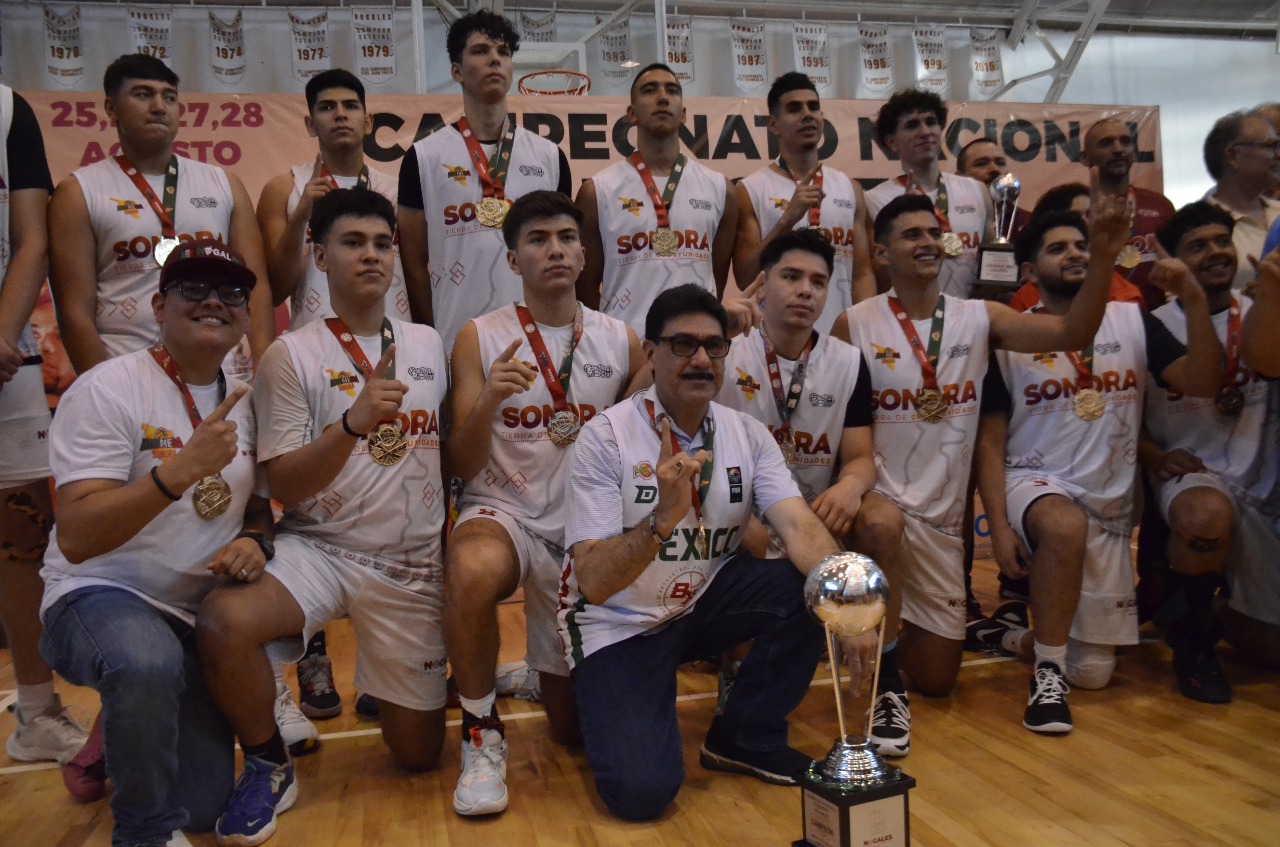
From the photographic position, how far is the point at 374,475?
3.10m

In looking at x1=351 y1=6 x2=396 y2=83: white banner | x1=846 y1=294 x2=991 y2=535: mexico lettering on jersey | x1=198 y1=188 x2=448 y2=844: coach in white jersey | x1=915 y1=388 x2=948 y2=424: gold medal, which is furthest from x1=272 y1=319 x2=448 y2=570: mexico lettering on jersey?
x1=351 y1=6 x2=396 y2=83: white banner

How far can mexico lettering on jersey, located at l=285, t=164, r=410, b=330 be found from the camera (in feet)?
12.9

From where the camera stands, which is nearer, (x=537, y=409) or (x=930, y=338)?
(x=537, y=409)

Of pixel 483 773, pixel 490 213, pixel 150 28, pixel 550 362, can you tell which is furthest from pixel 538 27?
pixel 483 773

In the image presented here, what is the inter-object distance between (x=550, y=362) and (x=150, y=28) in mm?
Answer: 7538

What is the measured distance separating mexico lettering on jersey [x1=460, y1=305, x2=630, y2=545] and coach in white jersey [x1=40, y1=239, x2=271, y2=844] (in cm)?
75

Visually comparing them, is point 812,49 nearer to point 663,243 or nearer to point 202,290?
point 663,243

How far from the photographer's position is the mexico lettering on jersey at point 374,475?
121 inches

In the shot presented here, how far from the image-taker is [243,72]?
29.6 ft

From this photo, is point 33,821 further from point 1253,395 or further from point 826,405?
point 1253,395

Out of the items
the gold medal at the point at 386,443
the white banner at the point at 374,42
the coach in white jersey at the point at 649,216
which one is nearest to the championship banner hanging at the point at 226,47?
the white banner at the point at 374,42

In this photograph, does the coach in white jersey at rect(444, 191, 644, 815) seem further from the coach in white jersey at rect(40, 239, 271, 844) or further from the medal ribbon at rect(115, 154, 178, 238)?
the medal ribbon at rect(115, 154, 178, 238)

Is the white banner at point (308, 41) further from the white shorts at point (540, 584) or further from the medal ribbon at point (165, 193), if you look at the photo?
the white shorts at point (540, 584)

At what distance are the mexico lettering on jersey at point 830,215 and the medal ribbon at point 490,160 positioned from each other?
1.15 metres
